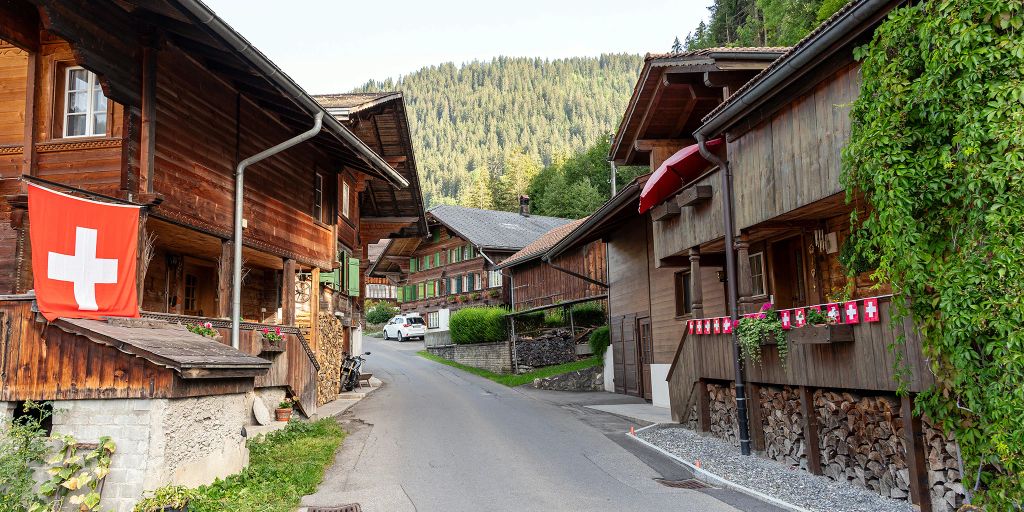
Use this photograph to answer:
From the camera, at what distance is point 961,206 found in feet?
24.1

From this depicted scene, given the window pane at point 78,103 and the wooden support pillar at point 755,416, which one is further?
the wooden support pillar at point 755,416

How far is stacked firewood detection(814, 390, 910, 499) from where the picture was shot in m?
8.34

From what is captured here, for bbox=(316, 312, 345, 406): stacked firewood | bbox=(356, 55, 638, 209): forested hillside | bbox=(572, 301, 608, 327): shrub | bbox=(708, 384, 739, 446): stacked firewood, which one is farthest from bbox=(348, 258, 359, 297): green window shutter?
bbox=(356, 55, 638, 209): forested hillside

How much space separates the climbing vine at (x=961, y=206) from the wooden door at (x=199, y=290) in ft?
47.2

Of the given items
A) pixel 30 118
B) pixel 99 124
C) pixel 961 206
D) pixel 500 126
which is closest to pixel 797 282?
pixel 961 206

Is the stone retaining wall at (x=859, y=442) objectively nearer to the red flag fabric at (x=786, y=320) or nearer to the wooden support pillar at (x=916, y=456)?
the wooden support pillar at (x=916, y=456)

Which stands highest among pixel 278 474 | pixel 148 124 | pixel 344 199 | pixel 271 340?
pixel 344 199

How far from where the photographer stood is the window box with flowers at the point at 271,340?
14.4m

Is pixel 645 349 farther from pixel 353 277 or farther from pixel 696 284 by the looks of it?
pixel 353 277

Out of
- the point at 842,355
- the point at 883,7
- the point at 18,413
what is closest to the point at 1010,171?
the point at 883,7

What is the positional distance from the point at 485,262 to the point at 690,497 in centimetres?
3502

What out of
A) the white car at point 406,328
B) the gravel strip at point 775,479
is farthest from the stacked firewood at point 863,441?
the white car at point 406,328

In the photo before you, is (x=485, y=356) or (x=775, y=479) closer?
(x=775, y=479)

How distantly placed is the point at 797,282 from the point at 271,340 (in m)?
10.6
